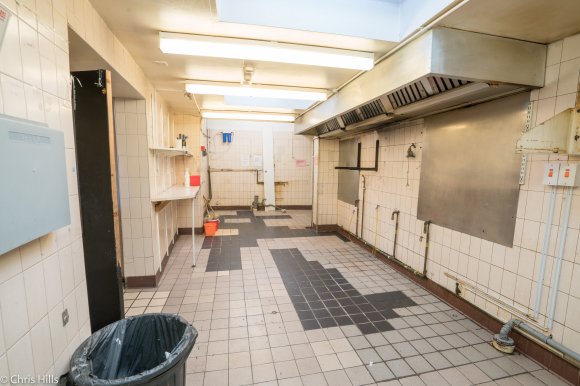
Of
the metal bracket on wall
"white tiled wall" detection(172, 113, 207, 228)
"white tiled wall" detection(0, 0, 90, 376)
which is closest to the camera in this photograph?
"white tiled wall" detection(0, 0, 90, 376)

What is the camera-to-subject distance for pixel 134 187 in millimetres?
3174

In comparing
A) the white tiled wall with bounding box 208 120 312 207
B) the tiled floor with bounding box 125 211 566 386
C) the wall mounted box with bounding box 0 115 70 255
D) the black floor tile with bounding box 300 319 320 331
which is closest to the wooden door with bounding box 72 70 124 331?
the wall mounted box with bounding box 0 115 70 255

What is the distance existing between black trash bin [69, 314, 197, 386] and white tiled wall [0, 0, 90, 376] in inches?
5.0

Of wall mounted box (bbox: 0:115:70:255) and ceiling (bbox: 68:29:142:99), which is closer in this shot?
wall mounted box (bbox: 0:115:70:255)

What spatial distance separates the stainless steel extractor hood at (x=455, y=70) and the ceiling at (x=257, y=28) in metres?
0.10

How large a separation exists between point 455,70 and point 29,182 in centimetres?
264

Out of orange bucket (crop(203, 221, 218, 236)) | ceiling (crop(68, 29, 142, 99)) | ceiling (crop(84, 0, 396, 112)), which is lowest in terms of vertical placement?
orange bucket (crop(203, 221, 218, 236))

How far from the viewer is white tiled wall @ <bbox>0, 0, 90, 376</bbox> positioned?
1.01 metres

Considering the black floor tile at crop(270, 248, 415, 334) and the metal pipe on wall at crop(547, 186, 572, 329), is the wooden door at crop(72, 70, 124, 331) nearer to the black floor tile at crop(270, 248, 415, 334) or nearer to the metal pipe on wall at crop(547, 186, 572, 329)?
the black floor tile at crop(270, 248, 415, 334)

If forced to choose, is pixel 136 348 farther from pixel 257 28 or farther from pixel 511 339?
pixel 511 339

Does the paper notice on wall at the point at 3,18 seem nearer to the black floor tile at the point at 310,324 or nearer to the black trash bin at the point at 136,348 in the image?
the black trash bin at the point at 136,348

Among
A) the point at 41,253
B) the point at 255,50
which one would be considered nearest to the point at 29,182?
the point at 41,253

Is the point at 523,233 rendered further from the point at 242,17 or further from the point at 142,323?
the point at 142,323

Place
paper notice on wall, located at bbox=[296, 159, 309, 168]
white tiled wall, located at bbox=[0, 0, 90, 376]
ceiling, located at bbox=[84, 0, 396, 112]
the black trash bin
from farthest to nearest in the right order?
paper notice on wall, located at bbox=[296, 159, 309, 168], ceiling, located at bbox=[84, 0, 396, 112], the black trash bin, white tiled wall, located at bbox=[0, 0, 90, 376]
